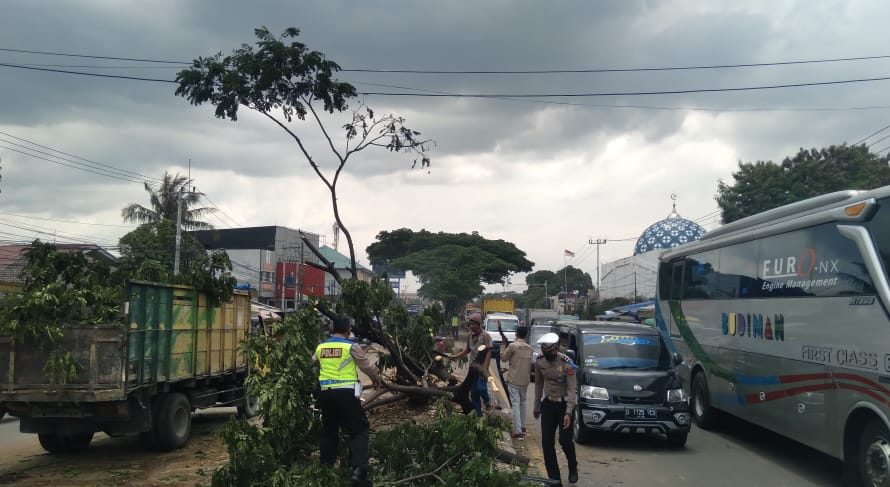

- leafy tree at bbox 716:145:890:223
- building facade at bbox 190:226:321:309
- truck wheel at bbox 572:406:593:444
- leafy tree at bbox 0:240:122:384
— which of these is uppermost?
leafy tree at bbox 716:145:890:223

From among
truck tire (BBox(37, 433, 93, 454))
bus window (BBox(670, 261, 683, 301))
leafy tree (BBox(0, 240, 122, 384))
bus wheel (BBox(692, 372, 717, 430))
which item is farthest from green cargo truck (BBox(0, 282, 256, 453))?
bus window (BBox(670, 261, 683, 301))

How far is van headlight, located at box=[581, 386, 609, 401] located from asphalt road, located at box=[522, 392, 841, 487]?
0.81m

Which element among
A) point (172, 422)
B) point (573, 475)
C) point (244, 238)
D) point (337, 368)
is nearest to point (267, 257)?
point (244, 238)

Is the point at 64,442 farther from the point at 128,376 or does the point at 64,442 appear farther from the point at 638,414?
the point at 638,414

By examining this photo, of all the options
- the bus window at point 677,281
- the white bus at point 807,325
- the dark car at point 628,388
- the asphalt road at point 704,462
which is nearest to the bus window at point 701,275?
the white bus at point 807,325

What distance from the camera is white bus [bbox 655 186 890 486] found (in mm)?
7391

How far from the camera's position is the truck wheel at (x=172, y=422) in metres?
9.61

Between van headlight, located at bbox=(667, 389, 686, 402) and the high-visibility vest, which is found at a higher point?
the high-visibility vest

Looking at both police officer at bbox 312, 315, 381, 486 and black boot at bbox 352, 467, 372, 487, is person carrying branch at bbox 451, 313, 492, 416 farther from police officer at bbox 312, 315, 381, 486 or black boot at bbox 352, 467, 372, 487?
black boot at bbox 352, 467, 372, 487

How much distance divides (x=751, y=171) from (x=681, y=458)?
3511 cm

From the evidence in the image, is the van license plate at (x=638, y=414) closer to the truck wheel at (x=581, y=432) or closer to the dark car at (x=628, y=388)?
the dark car at (x=628, y=388)

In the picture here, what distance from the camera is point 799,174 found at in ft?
130

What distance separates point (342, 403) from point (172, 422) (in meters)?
4.38

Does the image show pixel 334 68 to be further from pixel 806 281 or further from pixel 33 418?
pixel 806 281
